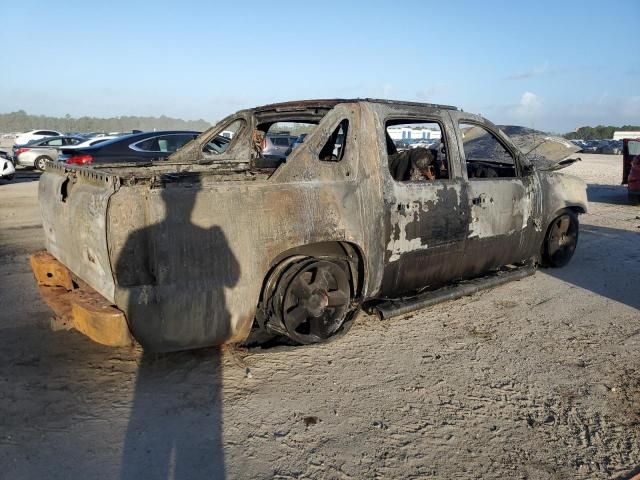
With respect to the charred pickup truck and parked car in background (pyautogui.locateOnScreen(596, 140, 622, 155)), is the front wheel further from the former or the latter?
parked car in background (pyautogui.locateOnScreen(596, 140, 622, 155))

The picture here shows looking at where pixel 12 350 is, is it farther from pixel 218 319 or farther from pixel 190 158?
pixel 190 158

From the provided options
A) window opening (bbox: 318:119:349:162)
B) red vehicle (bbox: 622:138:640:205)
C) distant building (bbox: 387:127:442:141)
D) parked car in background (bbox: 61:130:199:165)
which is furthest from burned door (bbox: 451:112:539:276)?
red vehicle (bbox: 622:138:640:205)

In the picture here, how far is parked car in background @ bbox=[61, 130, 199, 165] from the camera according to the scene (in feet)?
34.0

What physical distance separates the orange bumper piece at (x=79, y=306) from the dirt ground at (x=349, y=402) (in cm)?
41

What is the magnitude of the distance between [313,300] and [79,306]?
1.59m

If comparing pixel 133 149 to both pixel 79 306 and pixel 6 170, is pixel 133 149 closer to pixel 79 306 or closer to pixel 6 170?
pixel 6 170

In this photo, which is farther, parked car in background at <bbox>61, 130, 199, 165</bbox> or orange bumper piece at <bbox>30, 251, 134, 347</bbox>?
parked car in background at <bbox>61, 130, 199, 165</bbox>

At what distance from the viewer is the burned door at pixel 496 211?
4.66m

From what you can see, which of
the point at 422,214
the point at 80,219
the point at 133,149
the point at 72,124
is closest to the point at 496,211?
the point at 422,214

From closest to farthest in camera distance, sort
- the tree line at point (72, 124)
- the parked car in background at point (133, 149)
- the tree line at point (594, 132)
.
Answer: the parked car in background at point (133, 149), the tree line at point (594, 132), the tree line at point (72, 124)

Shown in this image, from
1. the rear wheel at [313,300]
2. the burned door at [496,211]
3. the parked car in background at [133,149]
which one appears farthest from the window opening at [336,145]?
the parked car in background at [133,149]

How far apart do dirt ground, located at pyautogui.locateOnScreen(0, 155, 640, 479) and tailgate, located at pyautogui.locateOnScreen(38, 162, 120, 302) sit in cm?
72

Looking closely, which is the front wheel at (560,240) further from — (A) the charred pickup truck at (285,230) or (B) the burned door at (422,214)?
(B) the burned door at (422,214)

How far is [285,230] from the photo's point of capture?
3418 mm
